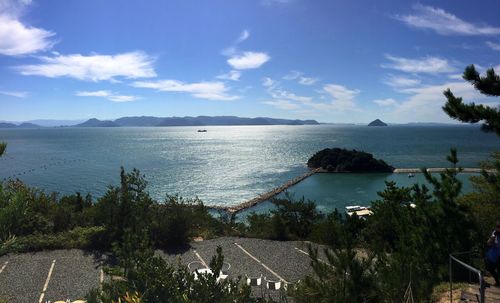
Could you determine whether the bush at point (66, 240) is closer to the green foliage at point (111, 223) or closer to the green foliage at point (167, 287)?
the green foliage at point (111, 223)

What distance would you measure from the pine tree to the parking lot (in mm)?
5711

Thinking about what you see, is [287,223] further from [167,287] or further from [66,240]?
[167,287]

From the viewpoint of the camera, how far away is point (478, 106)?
25.9 feet

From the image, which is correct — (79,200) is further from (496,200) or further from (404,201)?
(496,200)

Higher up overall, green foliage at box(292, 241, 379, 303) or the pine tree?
the pine tree

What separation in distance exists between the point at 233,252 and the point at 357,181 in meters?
49.2

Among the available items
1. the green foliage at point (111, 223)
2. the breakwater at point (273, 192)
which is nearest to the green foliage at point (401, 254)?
the green foliage at point (111, 223)

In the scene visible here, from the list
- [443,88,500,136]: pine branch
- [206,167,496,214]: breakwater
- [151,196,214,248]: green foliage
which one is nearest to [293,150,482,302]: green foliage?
[443,88,500,136]: pine branch

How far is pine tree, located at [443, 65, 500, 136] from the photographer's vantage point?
7699 mm

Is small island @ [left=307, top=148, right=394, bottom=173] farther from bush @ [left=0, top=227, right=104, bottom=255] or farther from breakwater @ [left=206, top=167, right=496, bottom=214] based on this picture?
bush @ [left=0, top=227, right=104, bottom=255]

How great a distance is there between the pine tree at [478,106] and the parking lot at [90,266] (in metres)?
5.71

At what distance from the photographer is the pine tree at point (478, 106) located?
25.3ft

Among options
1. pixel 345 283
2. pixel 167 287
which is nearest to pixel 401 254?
pixel 345 283

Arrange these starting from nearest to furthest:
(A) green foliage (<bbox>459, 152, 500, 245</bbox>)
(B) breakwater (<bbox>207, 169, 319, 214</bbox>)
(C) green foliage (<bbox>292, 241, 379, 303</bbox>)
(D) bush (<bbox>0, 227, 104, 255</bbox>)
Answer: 1. (C) green foliage (<bbox>292, 241, 379, 303</bbox>)
2. (A) green foliage (<bbox>459, 152, 500, 245</bbox>)
3. (D) bush (<bbox>0, 227, 104, 255</bbox>)
4. (B) breakwater (<bbox>207, 169, 319, 214</bbox>)
